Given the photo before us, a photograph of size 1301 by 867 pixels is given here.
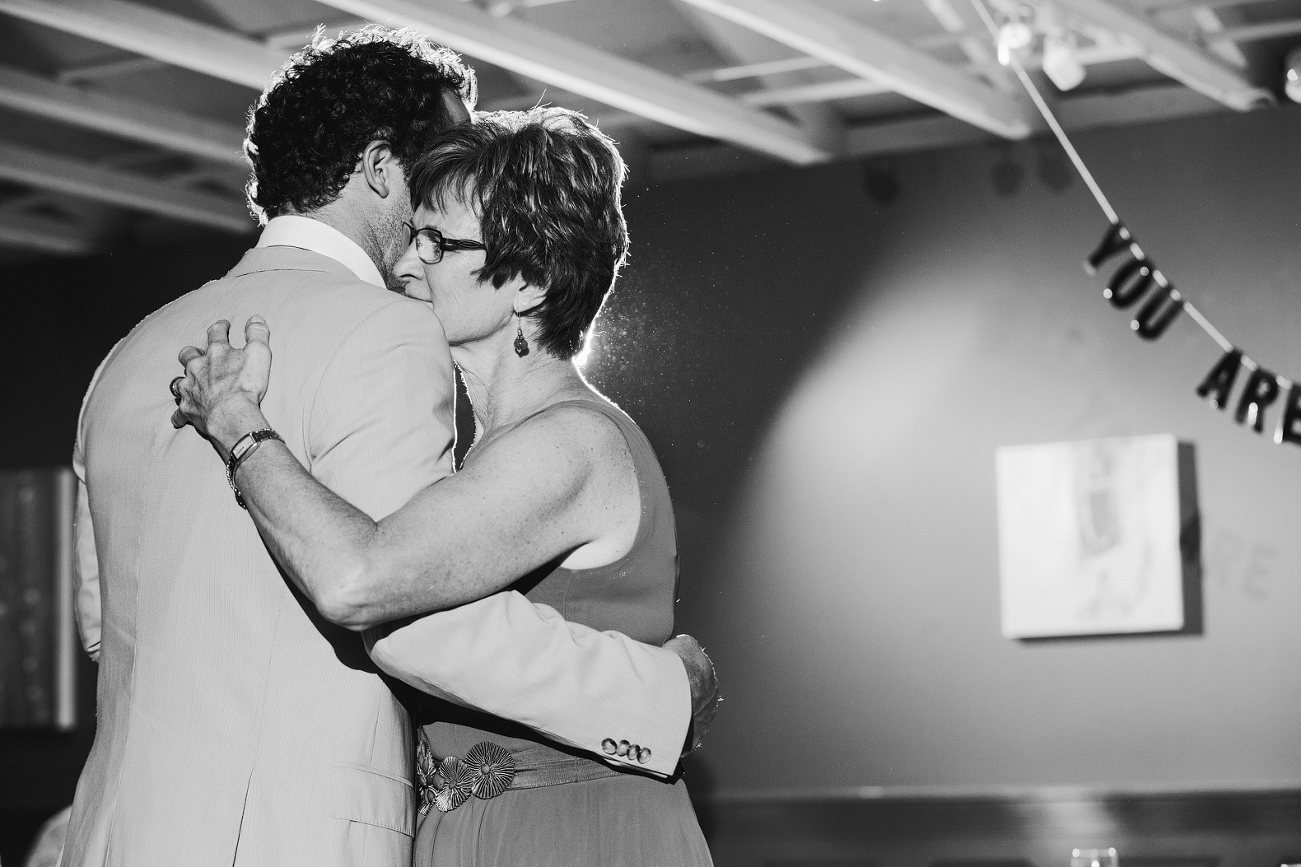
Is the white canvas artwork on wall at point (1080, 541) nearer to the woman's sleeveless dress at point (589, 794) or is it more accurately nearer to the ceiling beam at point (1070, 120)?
Answer: the ceiling beam at point (1070, 120)

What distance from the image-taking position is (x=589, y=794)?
5.36 ft

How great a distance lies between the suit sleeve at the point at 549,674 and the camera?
1.45m

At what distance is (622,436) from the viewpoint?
1619mm

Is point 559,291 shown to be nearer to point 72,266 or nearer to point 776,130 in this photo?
point 776,130

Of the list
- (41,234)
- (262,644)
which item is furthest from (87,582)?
(41,234)

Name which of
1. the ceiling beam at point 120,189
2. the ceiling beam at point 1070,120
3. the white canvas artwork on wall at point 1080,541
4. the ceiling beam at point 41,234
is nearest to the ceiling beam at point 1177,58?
the ceiling beam at point 1070,120

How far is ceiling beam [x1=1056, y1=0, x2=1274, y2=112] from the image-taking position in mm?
4227

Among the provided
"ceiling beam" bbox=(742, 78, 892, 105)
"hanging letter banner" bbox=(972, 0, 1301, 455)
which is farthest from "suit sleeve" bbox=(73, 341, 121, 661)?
"hanging letter banner" bbox=(972, 0, 1301, 455)

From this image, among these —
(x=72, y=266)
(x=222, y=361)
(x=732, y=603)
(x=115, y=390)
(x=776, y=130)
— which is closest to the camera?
(x=222, y=361)

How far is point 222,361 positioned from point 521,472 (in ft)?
0.98

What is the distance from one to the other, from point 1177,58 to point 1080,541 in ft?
4.94

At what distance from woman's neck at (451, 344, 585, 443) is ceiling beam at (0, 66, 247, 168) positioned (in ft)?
11.9

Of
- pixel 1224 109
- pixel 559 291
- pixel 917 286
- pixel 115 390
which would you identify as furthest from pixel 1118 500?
pixel 115 390

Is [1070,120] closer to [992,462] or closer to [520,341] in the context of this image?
[992,462]
